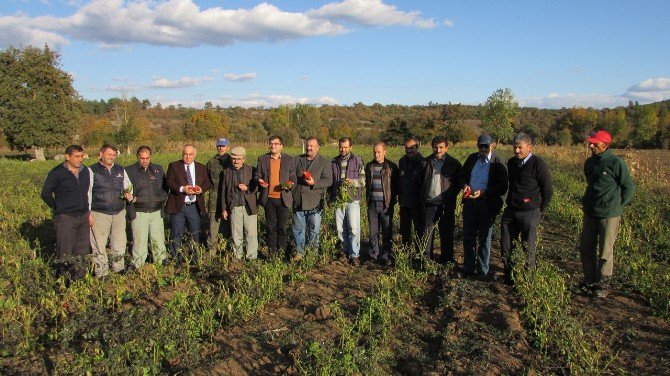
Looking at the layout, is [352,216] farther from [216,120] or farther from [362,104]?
[362,104]

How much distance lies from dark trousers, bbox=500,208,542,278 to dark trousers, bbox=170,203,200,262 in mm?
4275

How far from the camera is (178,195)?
21.6 feet

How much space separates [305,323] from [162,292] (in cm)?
202

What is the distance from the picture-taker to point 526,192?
18.5 feet

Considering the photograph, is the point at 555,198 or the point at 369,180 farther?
the point at 555,198

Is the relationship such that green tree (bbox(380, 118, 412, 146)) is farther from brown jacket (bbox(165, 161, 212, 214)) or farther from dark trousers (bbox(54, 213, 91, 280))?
dark trousers (bbox(54, 213, 91, 280))

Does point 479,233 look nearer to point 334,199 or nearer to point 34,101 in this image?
point 334,199

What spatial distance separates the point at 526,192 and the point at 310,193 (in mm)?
2915

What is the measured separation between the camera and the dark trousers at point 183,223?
665 cm

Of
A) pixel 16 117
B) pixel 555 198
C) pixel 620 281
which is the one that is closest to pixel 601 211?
pixel 620 281

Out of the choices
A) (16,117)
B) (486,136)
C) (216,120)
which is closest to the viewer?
(486,136)

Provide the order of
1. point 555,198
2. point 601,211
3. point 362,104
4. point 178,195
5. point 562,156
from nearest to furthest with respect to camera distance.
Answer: point 601,211
point 178,195
point 555,198
point 562,156
point 362,104

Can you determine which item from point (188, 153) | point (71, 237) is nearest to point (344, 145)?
point (188, 153)

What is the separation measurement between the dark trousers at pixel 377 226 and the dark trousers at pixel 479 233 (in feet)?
3.70
